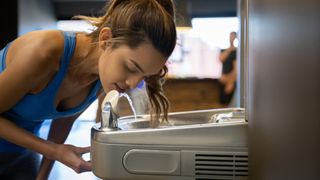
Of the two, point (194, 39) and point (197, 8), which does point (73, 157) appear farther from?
point (197, 8)

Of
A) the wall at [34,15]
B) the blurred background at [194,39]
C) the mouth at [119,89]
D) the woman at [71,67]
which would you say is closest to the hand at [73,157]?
the woman at [71,67]

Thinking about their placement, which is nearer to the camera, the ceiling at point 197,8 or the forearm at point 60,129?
the forearm at point 60,129

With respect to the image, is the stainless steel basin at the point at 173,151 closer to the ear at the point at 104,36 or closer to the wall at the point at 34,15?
the ear at the point at 104,36

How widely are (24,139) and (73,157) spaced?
10 cm

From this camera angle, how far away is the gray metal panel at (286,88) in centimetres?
21

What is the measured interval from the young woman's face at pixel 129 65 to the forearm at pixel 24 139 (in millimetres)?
147

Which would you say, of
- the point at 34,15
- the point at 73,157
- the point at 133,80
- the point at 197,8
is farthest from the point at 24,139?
the point at 197,8

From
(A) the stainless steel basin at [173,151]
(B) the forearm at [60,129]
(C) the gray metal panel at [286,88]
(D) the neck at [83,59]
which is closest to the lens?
(C) the gray metal panel at [286,88]

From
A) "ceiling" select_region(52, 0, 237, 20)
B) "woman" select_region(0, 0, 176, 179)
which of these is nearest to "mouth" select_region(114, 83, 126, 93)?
"woman" select_region(0, 0, 176, 179)

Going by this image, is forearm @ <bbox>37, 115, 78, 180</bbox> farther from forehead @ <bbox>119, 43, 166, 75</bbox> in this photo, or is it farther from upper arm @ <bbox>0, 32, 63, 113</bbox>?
forehead @ <bbox>119, 43, 166, 75</bbox>

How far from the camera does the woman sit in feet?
2.04

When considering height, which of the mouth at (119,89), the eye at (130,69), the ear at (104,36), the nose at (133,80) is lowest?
the mouth at (119,89)

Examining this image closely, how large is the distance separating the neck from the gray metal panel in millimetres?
419

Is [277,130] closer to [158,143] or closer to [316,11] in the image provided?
[316,11]
